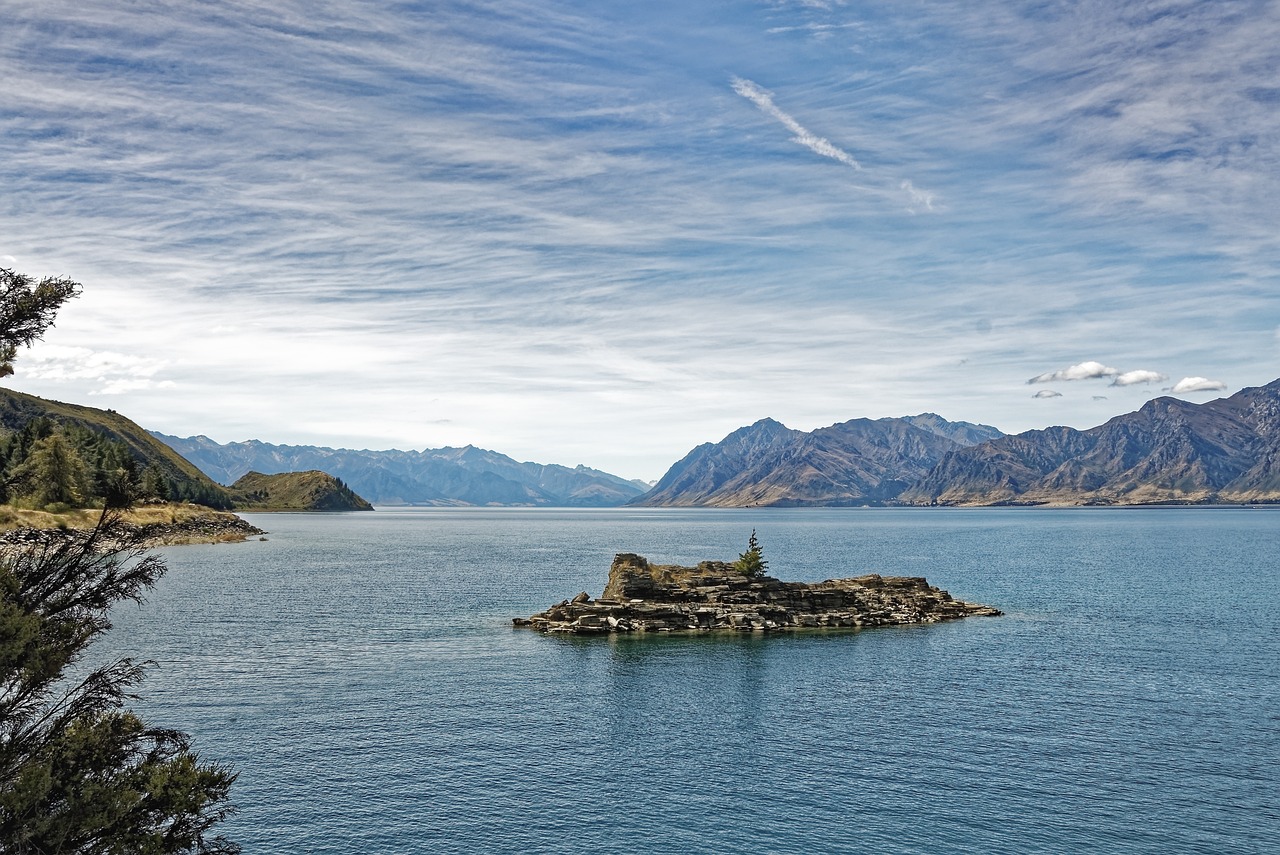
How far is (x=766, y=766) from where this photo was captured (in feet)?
227

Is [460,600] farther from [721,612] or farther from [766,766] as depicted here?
[766,766]

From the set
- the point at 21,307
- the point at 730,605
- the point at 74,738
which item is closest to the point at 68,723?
the point at 74,738

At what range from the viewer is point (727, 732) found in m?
78.4

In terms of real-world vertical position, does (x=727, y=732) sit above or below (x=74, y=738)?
below

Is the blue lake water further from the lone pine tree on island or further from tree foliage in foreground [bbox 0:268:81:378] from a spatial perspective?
tree foliage in foreground [bbox 0:268:81:378]

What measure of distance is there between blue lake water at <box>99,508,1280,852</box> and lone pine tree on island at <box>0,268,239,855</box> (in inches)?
929

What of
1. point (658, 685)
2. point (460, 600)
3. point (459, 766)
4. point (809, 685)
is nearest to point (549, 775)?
point (459, 766)

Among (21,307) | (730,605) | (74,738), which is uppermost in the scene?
(21,307)

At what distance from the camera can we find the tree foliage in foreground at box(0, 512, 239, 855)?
28.4 meters

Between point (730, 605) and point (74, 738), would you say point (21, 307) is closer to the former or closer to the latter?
point (74, 738)

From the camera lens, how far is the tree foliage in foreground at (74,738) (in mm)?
28359

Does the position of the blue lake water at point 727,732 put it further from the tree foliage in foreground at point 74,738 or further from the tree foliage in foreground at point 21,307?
the tree foliage in foreground at point 21,307

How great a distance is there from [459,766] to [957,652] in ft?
241

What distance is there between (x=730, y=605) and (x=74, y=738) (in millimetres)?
114995
